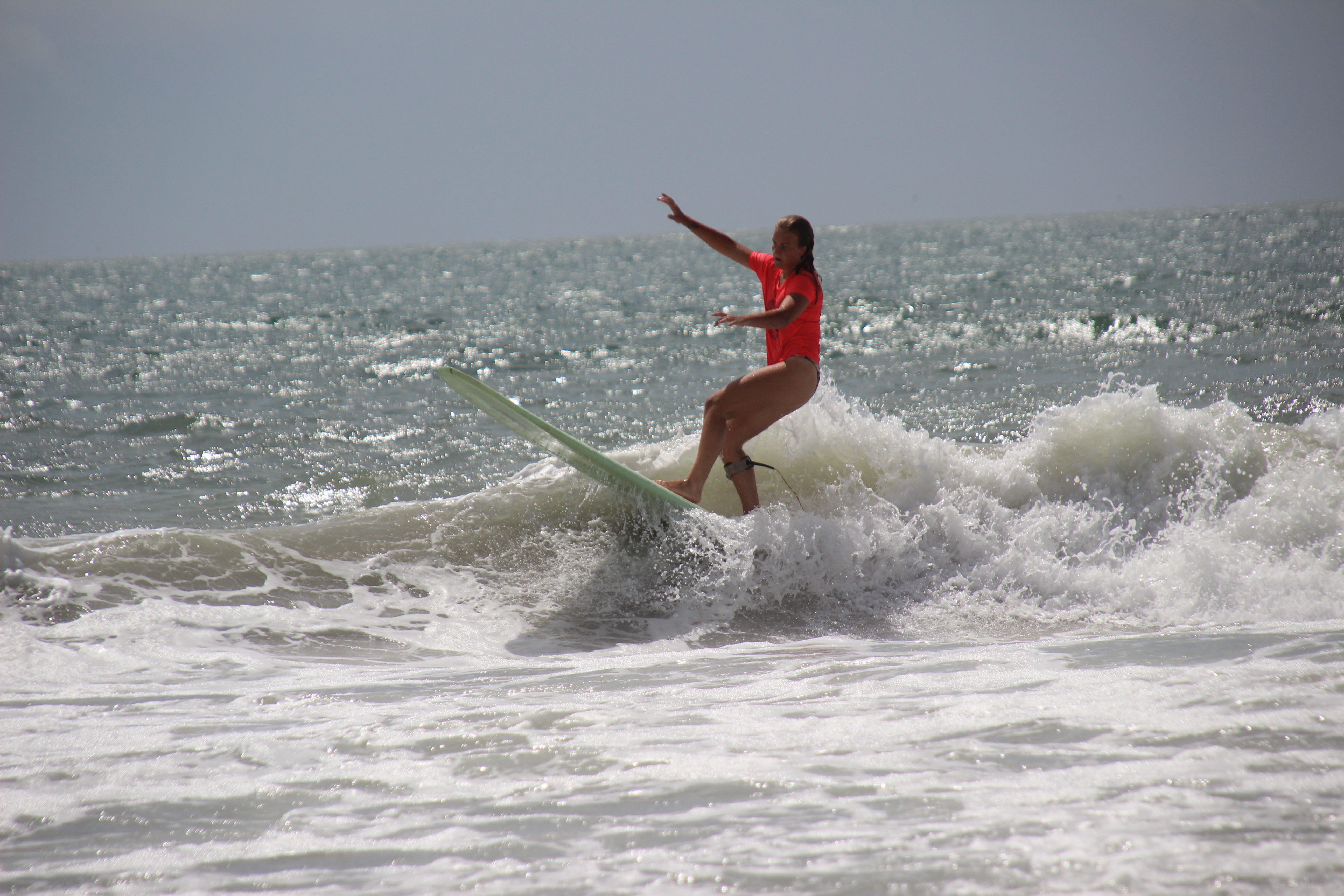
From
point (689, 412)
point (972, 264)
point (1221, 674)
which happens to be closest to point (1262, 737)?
point (1221, 674)

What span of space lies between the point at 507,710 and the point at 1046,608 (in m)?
2.88

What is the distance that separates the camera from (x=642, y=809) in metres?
2.45

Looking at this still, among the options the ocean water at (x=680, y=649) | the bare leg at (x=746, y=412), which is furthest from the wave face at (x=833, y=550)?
the bare leg at (x=746, y=412)

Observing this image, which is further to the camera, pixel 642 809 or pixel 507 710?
pixel 507 710

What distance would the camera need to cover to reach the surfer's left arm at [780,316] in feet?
14.2

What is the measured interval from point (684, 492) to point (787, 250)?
56.4 inches

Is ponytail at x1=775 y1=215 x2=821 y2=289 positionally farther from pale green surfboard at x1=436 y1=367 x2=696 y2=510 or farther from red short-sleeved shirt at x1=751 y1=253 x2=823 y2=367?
pale green surfboard at x1=436 y1=367 x2=696 y2=510

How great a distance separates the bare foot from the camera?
509 cm

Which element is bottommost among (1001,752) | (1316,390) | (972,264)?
(1001,752)

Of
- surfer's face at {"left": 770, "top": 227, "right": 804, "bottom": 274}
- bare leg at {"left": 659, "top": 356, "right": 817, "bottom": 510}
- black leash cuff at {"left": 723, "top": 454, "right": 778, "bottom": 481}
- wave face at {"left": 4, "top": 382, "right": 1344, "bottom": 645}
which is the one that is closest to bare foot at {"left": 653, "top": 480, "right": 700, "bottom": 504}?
bare leg at {"left": 659, "top": 356, "right": 817, "bottom": 510}

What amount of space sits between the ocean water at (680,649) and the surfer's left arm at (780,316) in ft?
3.86

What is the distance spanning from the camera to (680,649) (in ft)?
14.2

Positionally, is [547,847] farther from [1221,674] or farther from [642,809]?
[1221,674]

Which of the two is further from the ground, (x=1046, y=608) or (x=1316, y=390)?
(x=1316, y=390)
